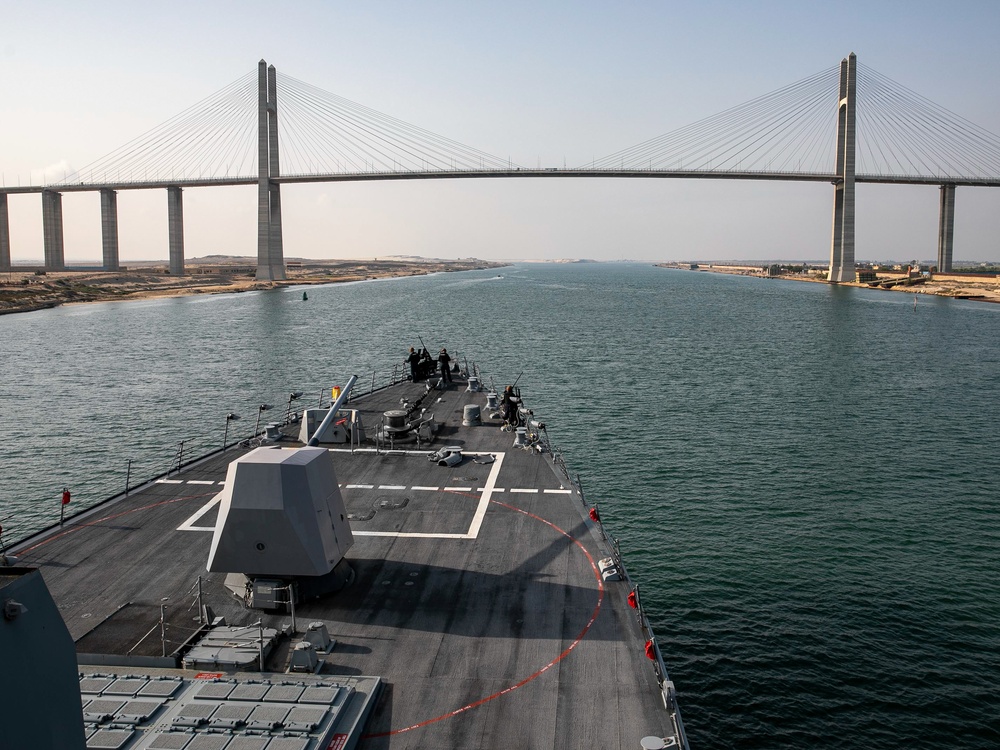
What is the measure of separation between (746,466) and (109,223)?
179925 millimetres

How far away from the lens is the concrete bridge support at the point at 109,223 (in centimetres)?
17575

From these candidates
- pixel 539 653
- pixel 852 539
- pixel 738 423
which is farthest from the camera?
pixel 738 423

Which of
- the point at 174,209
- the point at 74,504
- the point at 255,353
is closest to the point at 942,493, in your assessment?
the point at 74,504

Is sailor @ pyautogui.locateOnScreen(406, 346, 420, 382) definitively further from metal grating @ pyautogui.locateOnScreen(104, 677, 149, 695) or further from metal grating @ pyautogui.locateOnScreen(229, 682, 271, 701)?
metal grating @ pyautogui.locateOnScreen(229, 682, 271, 701)

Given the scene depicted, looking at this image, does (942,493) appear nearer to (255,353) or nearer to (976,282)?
(255,353)

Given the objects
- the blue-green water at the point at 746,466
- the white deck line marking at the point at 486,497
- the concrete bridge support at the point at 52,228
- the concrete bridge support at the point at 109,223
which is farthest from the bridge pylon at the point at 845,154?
the concrete bridge support at the point at 52,228

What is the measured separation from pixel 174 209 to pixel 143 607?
17234 cm

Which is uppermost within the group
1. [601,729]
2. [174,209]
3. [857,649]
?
[174,209]

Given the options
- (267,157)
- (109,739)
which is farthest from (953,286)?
(109,739)

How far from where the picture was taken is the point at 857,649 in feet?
62.6

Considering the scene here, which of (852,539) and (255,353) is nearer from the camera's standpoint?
(852,539)

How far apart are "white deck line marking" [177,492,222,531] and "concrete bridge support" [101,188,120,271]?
179 metres

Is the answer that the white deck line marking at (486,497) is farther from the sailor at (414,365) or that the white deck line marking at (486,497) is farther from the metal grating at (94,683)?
the sailor at (414,365)

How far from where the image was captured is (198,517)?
19531mm
